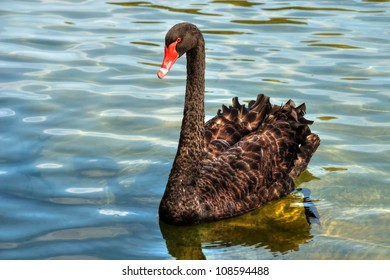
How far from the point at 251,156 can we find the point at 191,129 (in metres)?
0.71

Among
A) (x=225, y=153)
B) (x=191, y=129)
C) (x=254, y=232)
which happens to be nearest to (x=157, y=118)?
(x=225, y=153)

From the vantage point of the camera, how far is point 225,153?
22.6 feet

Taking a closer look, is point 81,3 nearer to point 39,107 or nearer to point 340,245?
point 39,107

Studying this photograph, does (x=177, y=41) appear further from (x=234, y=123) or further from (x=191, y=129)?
(x=234, y=123)

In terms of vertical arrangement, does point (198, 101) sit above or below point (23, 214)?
above

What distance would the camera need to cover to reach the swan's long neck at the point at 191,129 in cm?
636

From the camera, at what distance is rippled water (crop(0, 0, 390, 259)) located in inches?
242

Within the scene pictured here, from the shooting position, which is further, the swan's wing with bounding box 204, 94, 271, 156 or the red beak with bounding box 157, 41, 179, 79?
the swan's wing with bounding box 204, 94, 271, 156

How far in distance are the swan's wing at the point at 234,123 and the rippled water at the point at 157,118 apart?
51cm

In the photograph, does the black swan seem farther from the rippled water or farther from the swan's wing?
the rippled water

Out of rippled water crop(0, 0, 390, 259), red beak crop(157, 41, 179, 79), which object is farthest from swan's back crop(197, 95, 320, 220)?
red beak crop(157, 41, 179, 79)

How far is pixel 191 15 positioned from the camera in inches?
489

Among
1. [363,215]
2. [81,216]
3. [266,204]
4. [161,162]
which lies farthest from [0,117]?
[363,215]
